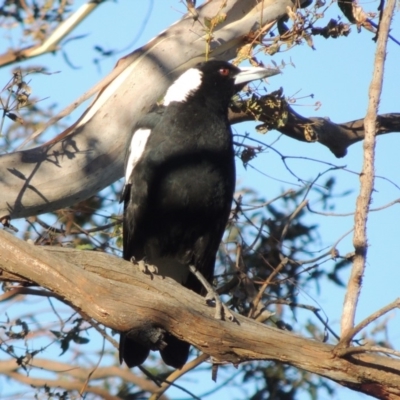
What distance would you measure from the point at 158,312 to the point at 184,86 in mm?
1377

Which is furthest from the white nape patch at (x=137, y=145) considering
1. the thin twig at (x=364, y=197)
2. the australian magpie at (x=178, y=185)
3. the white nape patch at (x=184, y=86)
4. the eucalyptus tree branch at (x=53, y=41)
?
the thin twig at (x=364, y=197)

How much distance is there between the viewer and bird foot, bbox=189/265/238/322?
2.74 metres

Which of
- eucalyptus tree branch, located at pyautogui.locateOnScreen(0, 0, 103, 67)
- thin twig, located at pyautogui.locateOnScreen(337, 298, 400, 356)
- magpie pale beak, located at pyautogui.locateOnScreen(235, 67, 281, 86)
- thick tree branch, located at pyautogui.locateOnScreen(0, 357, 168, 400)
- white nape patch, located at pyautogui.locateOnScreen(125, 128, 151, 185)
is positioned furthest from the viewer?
thick tree branch, located at pyautogui.locateOnScreen(0, 357, 168, 400)

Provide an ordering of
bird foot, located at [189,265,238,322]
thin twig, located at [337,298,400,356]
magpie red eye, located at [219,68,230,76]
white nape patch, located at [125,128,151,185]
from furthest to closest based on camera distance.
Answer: magpie red eye, located at [219,68,230,76] → white nape patch, located at [125,128,151,185] → bird foot, located at [189,265,238,322] → thin twig, located at [337,298,400,356]

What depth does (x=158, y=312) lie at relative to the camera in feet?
8.68

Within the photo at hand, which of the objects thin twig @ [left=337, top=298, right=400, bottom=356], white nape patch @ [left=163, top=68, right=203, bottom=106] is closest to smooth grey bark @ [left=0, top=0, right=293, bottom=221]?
white nape patch @ [left=163, top=68, right=203, bottom=106]

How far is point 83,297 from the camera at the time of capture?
2658 millimetres

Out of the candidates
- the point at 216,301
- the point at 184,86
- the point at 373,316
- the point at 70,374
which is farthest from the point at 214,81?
the point at 373,316

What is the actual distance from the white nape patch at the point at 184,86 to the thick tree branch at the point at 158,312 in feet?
3.55

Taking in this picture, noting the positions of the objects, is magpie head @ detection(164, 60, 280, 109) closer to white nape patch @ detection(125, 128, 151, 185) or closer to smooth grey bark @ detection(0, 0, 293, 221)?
smooth grey bark @ detection(0, 0, 293, 221)

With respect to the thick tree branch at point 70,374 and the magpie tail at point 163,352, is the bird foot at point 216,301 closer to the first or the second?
the magpie tail at point 163,352

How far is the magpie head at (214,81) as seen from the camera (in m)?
3.70

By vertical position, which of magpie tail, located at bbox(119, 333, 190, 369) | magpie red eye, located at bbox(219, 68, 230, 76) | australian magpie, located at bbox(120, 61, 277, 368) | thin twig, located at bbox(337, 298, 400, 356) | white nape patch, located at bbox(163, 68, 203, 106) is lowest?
thin twig, located at bbox(337, 298, 400, 356)

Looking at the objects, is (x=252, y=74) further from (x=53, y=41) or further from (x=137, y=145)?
(x=53, y=41)
